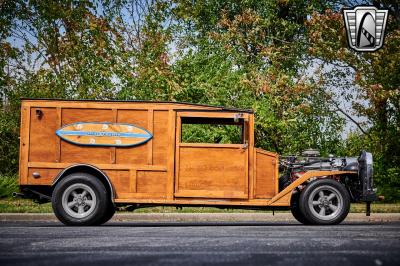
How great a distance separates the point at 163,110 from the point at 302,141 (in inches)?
406

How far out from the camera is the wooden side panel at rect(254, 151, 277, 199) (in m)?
11.9

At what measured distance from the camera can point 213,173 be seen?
1181cm

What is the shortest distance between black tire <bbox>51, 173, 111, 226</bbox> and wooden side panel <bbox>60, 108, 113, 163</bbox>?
327 mm

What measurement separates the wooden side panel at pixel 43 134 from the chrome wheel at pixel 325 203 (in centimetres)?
457

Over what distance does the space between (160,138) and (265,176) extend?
1.97 m

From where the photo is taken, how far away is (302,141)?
844 inches

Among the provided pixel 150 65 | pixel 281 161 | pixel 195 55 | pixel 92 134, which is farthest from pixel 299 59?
pixel 92 134

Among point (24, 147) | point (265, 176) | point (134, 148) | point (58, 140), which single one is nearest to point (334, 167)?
point (265, 176)

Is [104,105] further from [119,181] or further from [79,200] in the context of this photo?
[79,200]

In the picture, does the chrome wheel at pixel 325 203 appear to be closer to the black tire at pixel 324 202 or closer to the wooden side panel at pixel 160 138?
the black tire at pixel 324 202

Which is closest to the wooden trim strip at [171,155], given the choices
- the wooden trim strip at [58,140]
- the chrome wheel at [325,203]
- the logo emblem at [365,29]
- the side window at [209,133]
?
the wooden trim strip at [58,140]

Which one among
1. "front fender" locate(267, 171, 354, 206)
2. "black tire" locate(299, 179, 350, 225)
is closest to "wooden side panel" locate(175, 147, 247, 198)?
"front fender" locate(267, 171, 354, 206)

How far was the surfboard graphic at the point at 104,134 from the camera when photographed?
11.8m

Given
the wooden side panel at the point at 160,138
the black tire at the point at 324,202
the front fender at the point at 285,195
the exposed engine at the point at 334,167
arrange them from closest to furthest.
Result: the black tire at the point at 324,202 < the front fender at the point at 285,195 < the wooden side panel at the point at 160,138 < the exposed engine at the point at 334,167
